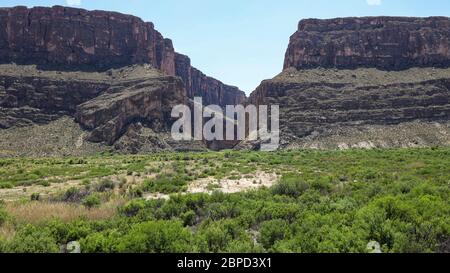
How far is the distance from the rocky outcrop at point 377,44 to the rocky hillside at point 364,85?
25cm

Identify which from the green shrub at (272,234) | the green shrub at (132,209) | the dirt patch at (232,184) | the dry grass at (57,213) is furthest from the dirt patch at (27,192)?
the green shrub at (272,234)

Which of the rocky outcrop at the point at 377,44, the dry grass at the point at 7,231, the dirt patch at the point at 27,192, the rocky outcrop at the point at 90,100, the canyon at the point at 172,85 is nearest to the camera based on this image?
the dry grass at the point at 7,231

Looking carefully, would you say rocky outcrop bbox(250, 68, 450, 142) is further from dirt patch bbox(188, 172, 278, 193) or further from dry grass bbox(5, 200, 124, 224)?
dry grass bbox(5, 200, 124, 224)

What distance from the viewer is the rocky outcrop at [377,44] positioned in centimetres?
11400

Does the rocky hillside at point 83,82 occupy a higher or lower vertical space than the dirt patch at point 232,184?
higher

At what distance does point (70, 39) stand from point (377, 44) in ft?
273

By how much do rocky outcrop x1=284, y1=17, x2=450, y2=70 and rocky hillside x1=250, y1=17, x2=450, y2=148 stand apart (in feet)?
0.81

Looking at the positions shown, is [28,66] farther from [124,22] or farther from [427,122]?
[427,122]

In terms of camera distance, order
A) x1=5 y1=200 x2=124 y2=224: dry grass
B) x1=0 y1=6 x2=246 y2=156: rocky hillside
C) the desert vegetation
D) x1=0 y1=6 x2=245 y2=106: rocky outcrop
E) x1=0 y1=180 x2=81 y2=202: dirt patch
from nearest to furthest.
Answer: the desert vegetation < x1=5 y1=200 x2=124 y2=224: dry grass < x1=0 y1=180 x2=81 y2=202: dirt patch < x1=0 y1=6 x2=246 y2=156: rocky hillside < x1=0 y1=6 x2=245 y2=106: rocky outcrop

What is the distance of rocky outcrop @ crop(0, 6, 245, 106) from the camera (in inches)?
4225

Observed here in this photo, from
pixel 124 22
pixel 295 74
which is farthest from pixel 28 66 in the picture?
pixel 295 74

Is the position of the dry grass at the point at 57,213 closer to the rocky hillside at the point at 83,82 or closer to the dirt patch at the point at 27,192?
the dirt patch at the point at 27,192

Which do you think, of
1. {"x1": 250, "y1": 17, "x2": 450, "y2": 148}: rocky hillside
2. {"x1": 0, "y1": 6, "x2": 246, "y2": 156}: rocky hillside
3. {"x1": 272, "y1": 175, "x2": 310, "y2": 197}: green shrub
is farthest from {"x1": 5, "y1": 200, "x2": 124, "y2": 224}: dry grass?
{"x1": 250, "y1": 17, "x2": 450, "y2": 148}: rocky hillside
